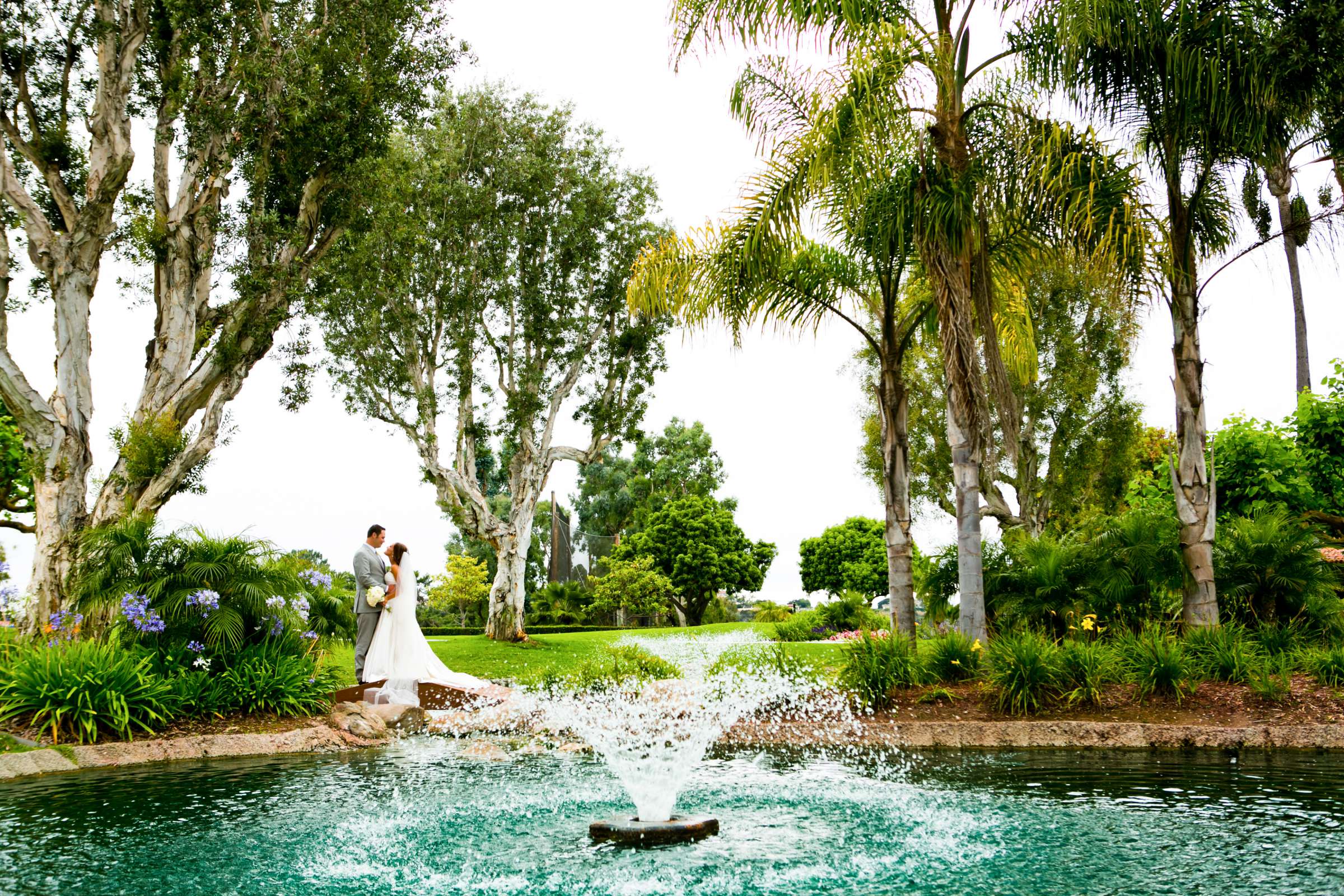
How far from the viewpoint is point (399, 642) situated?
38.2ft

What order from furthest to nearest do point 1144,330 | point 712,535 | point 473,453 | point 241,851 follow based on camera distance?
point 712,535, point 1144,330, point 473,453, point 241,851

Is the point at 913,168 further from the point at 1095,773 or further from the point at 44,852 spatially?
the point at 44,852

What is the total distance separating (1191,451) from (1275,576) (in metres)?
Result: 1.99

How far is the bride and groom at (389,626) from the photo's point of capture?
37.6 feet

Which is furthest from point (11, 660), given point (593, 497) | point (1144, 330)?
point (593, 497)

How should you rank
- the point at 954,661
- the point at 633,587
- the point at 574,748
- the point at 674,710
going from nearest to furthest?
the point at 574,748
the point at 674,710
the point at 954,661
the point at 633,587

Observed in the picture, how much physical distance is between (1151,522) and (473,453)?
620 inches

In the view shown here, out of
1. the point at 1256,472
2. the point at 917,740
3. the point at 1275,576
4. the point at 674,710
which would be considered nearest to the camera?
the point at 917,740

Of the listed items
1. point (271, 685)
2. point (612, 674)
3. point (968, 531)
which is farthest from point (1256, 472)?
point (271, 685)

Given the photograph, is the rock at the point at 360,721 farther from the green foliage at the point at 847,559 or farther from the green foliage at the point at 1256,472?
the green foliage at the point at 847,559

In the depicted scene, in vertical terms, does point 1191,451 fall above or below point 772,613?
above

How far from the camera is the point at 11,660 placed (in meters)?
10.1

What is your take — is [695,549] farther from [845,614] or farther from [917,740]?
[917,740]

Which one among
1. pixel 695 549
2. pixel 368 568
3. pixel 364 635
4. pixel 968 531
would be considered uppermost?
pixel 695 549
